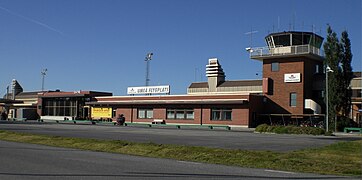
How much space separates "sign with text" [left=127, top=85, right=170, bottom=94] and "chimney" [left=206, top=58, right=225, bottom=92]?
1455 centimetres

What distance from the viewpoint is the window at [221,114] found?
57438 millimetres

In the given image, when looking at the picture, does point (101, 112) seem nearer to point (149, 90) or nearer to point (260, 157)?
point (149, 90)

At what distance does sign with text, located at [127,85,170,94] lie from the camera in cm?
6894

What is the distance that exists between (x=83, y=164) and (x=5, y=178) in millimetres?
3264

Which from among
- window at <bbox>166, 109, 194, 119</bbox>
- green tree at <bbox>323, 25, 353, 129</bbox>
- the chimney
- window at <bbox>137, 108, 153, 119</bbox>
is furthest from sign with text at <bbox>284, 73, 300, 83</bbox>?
the chimney

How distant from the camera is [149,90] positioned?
72000 millimetres

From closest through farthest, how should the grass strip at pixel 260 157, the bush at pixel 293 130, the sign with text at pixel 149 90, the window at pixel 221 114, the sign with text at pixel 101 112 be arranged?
the grass strip at pixel 260 157, the bush at pixel 293 130, the window at pixel 221 114, the sign with text at pixel 149 90, the sign with text at pixel 101 112

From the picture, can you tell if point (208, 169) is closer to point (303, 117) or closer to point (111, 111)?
point (303, 117)

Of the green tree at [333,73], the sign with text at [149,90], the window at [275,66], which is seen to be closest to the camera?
the green tree at [333,73]

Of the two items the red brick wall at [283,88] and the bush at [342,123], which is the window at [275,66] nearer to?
the red brick wall at [283,88]

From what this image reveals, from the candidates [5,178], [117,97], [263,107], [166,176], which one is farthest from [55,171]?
[117,97]

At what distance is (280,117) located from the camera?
56812mm

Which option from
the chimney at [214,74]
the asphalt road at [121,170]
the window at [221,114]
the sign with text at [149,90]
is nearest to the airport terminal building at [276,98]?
the window at [221,114]

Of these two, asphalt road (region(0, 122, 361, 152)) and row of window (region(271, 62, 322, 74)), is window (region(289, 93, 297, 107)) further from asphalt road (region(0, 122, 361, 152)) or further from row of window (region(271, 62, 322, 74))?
asphalt road (region(0, 122, 361, 152))
